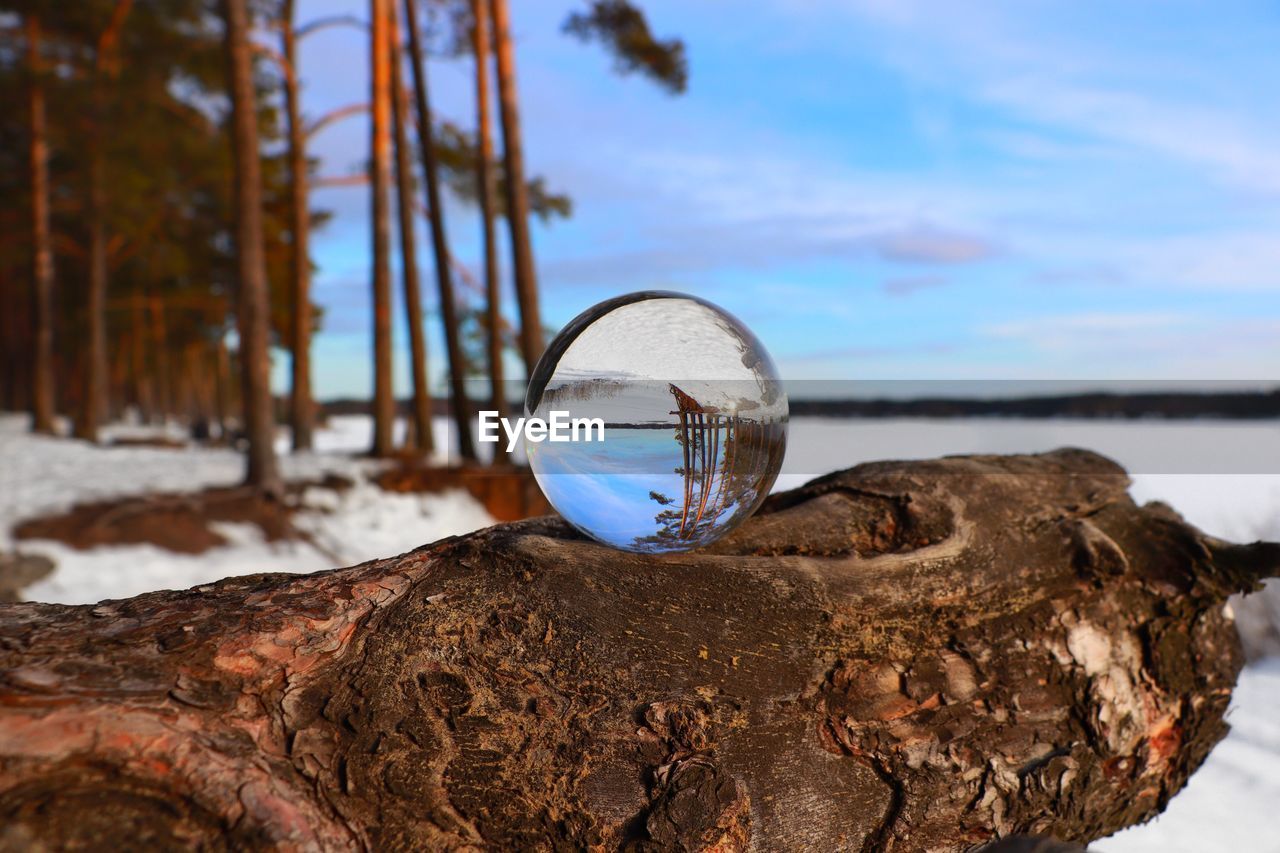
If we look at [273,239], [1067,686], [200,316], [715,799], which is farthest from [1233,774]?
[200,316]

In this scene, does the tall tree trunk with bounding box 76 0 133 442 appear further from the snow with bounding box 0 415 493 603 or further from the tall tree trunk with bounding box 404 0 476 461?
the tall tree trunk with bounding box 404 0 476 461

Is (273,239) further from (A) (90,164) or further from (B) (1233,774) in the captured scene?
(B) (1233,774)

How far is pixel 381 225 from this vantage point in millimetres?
14391

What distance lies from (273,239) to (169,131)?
16.2 feet

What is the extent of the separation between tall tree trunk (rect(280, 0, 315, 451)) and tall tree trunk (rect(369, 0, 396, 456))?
2188 millimetres

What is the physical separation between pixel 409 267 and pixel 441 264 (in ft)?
3.58

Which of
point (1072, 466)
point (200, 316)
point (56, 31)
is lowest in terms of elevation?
point (1072, 466)

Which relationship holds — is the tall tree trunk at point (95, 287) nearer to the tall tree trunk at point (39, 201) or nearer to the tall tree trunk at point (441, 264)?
the tall tree trunk at point (39, 201)

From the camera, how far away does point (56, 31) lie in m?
19.8

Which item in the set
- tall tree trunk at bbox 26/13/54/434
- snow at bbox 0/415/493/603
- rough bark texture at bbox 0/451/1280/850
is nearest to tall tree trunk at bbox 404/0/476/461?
snow at bbox 0/415/493/603

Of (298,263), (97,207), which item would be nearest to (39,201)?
(97,207)

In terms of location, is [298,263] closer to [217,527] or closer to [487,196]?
[487,196]

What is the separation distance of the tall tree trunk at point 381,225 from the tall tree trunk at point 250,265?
3.49 meters

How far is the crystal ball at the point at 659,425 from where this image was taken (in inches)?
93.4
